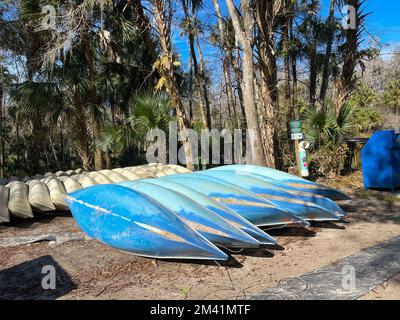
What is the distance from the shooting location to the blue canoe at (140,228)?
4.43 meters

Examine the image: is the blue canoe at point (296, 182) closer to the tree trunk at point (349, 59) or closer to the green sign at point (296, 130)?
the green sign at point (296, 130)

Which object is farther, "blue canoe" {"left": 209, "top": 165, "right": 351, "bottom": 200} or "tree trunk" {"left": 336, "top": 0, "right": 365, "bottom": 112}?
"tree trunk" {"left": 336, "top": 0, "right": 365, "bottom": 112}

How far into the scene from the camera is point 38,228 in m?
6.66

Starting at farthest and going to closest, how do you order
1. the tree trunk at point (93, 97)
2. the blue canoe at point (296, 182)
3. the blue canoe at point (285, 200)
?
the tree trunk at point (93, 97)
the blue canoe at point (296, 182)
the blue canoe at point (285, 200)

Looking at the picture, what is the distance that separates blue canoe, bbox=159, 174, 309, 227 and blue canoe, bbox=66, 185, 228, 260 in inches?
40.7

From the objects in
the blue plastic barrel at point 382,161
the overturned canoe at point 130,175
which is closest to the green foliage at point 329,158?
the blue plastic barrel at point 382,161

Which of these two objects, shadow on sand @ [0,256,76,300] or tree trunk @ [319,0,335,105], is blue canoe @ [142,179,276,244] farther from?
tree trunk @ [319,0,335,105]

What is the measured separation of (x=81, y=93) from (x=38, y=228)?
6670mm

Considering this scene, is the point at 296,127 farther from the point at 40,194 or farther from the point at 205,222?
the point at 40,194

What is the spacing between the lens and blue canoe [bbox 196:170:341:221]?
5742mm

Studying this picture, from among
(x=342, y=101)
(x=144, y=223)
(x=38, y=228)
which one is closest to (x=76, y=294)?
(x=144, y=223)

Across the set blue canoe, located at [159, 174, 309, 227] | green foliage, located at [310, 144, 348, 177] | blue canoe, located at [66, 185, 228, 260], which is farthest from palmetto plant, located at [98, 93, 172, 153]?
blue canoe, located at [66, 185, 228, 260]

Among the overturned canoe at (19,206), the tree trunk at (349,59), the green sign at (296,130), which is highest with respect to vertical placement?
the tree trunk at (349,59)
